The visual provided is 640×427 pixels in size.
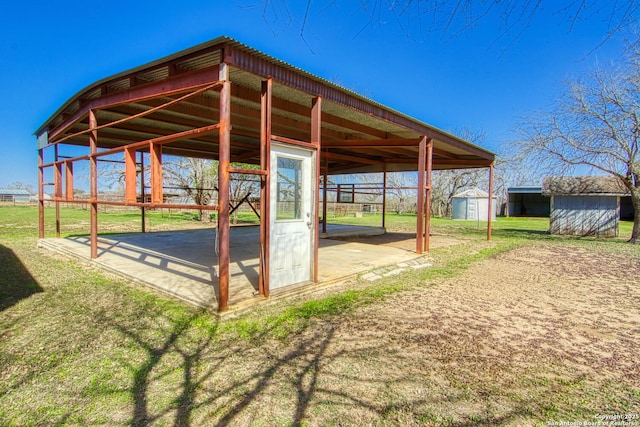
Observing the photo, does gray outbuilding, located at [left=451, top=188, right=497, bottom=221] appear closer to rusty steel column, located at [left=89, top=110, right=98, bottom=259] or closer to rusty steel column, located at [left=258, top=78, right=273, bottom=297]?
rusty steel column, located at [left=258, top=78, right=273, bottom=297]

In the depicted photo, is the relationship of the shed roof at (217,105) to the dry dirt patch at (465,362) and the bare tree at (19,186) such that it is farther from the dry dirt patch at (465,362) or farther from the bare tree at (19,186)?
the bare tree at (19,186)

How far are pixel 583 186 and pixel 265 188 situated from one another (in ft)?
47.0

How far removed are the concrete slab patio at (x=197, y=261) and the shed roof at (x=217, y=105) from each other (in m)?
2.25

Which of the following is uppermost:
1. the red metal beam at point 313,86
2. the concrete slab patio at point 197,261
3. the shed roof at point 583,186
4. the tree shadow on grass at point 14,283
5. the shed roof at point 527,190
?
the red metal beam at point 313,86

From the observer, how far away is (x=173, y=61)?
4.02 meters

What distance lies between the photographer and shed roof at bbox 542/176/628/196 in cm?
1253

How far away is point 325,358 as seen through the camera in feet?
8.45

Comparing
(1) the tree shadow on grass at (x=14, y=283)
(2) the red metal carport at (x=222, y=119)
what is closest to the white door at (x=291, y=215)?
(2) the red metal carport at (x=222, y=119)

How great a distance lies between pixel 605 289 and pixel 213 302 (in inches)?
214

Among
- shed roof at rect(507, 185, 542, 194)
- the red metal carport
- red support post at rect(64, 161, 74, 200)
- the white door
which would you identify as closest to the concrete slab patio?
the white door

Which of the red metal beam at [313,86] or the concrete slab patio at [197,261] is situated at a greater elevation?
the red metal beam at [313,86]

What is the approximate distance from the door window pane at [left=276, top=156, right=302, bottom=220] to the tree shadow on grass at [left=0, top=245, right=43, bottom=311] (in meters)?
3.15

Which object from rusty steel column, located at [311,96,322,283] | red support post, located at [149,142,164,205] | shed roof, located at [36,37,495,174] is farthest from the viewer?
rusty steel column, located at [311,96,322,283]

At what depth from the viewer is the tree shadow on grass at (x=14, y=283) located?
12.8 ft
